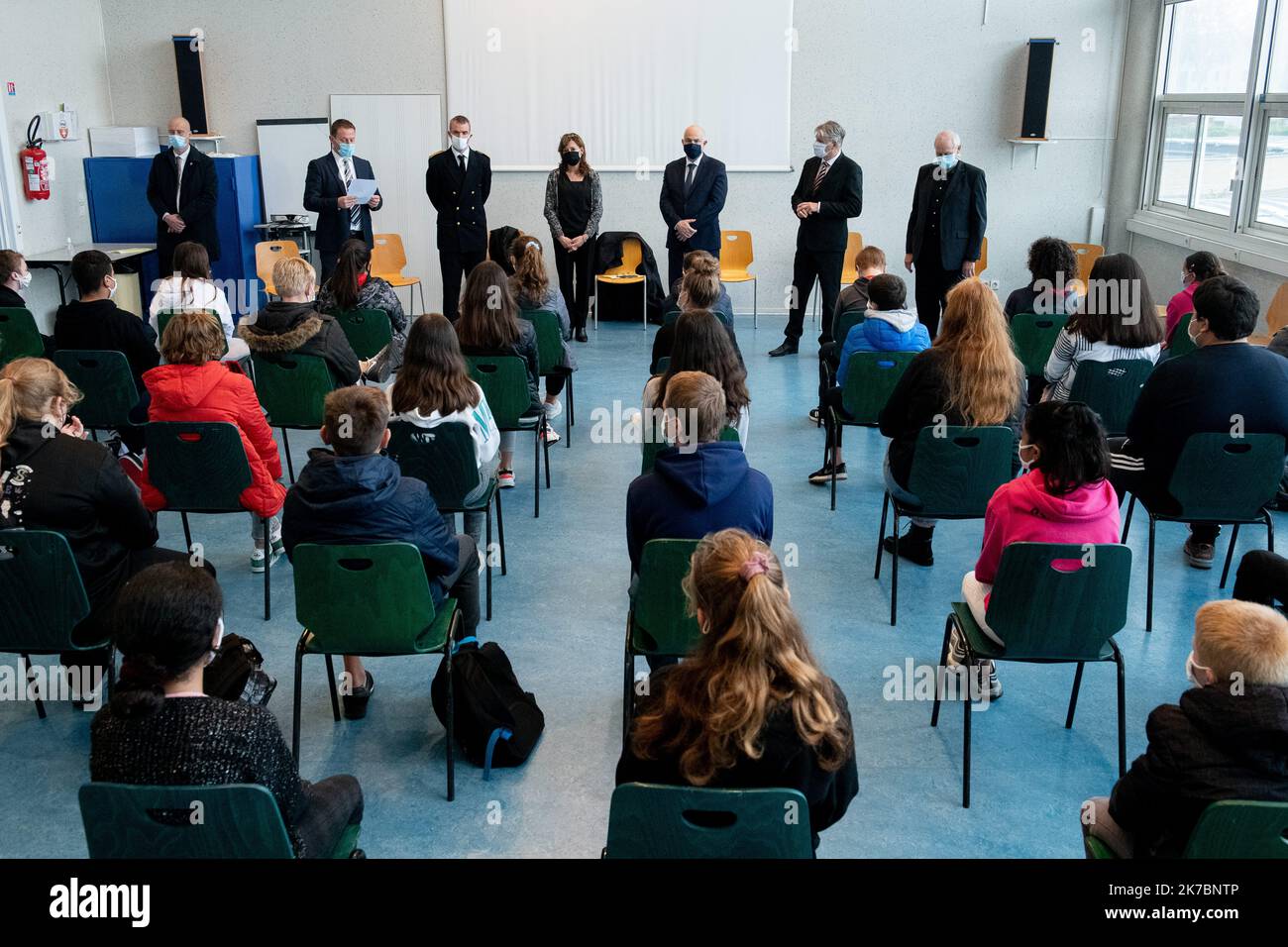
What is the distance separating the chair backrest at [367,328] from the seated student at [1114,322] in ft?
11.5

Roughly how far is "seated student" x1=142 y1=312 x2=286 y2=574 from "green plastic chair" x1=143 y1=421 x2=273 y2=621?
4 cm

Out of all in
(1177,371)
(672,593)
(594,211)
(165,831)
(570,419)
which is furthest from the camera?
(594,211)

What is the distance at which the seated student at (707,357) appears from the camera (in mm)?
4297

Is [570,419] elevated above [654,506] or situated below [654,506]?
below

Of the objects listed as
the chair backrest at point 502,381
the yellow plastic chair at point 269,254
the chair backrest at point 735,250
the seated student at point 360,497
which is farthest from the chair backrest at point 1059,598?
the yellow plastic chair at point 269,254

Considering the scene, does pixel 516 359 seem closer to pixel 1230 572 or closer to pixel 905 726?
pixel 905 726

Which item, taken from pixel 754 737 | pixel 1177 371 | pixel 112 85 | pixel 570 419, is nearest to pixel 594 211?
pixel 570 419

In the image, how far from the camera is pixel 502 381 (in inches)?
200

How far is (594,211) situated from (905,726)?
6.07 meters

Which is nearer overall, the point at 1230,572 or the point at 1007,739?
the point at 1007,739

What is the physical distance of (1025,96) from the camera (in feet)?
30.6

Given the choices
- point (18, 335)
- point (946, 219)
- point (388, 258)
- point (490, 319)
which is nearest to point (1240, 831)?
point (490, 319)

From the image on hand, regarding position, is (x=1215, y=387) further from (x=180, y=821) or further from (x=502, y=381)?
(x=180, y=821)

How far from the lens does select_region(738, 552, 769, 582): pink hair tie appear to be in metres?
2.04
